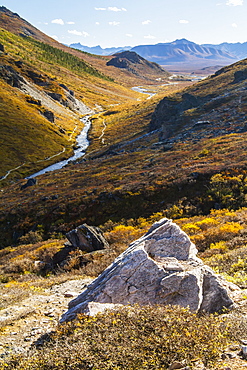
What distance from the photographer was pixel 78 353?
548 centimetres

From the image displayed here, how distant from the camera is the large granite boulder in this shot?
310 inches

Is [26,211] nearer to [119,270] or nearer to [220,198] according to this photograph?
[220,198]

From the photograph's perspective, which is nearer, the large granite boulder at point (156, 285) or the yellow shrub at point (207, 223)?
the large granite boulder at point (156, 285)

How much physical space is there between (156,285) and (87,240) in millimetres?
11232

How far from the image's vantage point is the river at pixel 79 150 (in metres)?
88.1

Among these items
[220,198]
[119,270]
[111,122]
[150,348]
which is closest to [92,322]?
[150,348]

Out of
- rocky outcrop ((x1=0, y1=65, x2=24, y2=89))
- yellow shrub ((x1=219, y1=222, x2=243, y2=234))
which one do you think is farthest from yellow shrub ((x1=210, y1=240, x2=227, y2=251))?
rocky outcrop ((x1=0, y1=65, x2=24, y2=89))

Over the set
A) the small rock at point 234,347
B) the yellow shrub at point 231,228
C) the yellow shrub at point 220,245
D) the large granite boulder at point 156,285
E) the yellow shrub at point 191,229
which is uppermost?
the small rock at point 234,347

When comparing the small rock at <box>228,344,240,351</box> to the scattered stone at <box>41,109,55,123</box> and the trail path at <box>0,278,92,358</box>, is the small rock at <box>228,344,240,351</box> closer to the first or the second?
the trail path at <box>0,278,92,358</box>

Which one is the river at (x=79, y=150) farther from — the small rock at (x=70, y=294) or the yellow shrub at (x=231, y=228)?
the small rock at (x=70, y=294)

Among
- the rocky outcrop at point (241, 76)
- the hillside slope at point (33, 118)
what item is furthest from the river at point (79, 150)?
the rocky outcrop at point (241, 76)

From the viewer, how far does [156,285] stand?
8.25 metres

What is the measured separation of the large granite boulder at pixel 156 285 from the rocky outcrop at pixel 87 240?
937cm

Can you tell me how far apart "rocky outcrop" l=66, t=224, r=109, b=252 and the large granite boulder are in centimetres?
937
